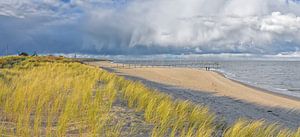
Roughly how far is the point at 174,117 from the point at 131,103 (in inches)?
84.0

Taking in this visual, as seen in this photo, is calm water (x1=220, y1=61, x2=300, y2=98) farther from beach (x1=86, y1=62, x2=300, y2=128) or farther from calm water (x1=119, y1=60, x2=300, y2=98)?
beach (x1=86, y1=62, x2=300, y2=128)

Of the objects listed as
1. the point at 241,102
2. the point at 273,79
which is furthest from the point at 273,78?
the point at 241,102

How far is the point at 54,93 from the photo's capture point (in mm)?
9289

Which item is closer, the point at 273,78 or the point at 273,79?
the point at 273,79

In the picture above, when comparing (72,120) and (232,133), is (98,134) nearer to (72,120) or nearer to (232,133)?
(72,120)

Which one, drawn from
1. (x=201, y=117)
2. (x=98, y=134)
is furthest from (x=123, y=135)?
(x=201, y=117)

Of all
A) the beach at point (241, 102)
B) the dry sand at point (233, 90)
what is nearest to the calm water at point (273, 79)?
the dry sand at point (233, 90)

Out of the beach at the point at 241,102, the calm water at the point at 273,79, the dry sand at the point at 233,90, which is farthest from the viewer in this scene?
the calm water at the point at 273,79

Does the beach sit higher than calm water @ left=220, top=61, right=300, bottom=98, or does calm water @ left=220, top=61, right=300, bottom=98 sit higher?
the beach

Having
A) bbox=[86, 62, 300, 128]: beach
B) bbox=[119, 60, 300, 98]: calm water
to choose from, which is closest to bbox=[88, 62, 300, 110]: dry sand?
bbox=[86, 62, 300, 128]: beach

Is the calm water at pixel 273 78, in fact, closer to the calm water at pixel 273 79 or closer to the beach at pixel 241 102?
the calm water at pixel 273 79

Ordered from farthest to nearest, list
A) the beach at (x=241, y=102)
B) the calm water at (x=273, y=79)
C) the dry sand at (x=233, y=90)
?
the calm water at (x=273, y=79)
the dry sand at (x=233, y=90)
the beach at (x=241, y=102)

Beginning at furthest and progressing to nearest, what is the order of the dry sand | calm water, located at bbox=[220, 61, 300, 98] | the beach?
calm water, located at bbox=[220, 61, 300, 98] < the dry sand < the beach

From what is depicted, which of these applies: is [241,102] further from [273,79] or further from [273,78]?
[273,78]
